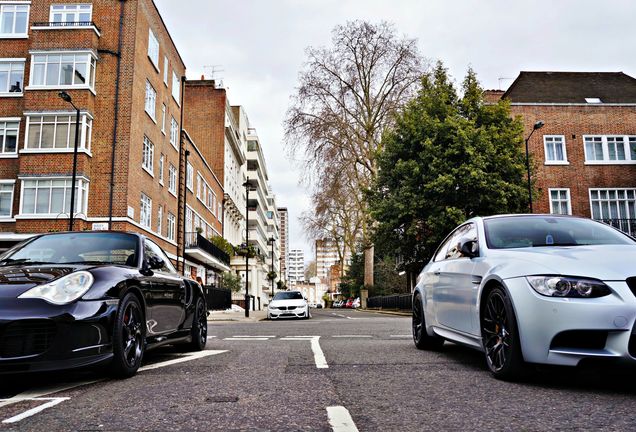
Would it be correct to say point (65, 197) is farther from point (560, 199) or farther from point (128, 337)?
point (560, 199)

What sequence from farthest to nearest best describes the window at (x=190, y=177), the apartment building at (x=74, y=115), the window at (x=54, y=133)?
the window at (x=190, y=177)
the window at (x=54, y=133)
the apartment building at (x=74, y=115)

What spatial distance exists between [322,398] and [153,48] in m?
30.6

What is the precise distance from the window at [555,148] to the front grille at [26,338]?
3647cm

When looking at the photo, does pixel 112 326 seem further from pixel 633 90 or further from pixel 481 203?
pixel 633 90

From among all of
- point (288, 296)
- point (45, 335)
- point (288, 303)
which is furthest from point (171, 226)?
point (45, 335)

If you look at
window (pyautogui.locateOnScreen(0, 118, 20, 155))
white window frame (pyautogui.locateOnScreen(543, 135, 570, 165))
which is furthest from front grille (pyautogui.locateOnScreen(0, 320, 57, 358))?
white window frame (pyautogui.locateOnScreen(543, 135, 570, 165))

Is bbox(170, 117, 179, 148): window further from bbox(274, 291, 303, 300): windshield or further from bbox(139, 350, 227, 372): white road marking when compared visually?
bbox(139, 350, 227, 372): white road marking

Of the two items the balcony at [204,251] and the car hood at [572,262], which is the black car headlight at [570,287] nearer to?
the car hood at [572,262]

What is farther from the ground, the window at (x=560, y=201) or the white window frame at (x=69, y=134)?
the white window frame at (x=69, y=134)

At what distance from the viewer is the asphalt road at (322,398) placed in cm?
332

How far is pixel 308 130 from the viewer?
38.2 m

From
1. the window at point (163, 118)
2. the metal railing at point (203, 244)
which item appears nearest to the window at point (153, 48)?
the window at point (163, 118)

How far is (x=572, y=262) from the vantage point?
4371mm

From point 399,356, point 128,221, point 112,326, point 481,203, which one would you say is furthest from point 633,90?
point 112,326
